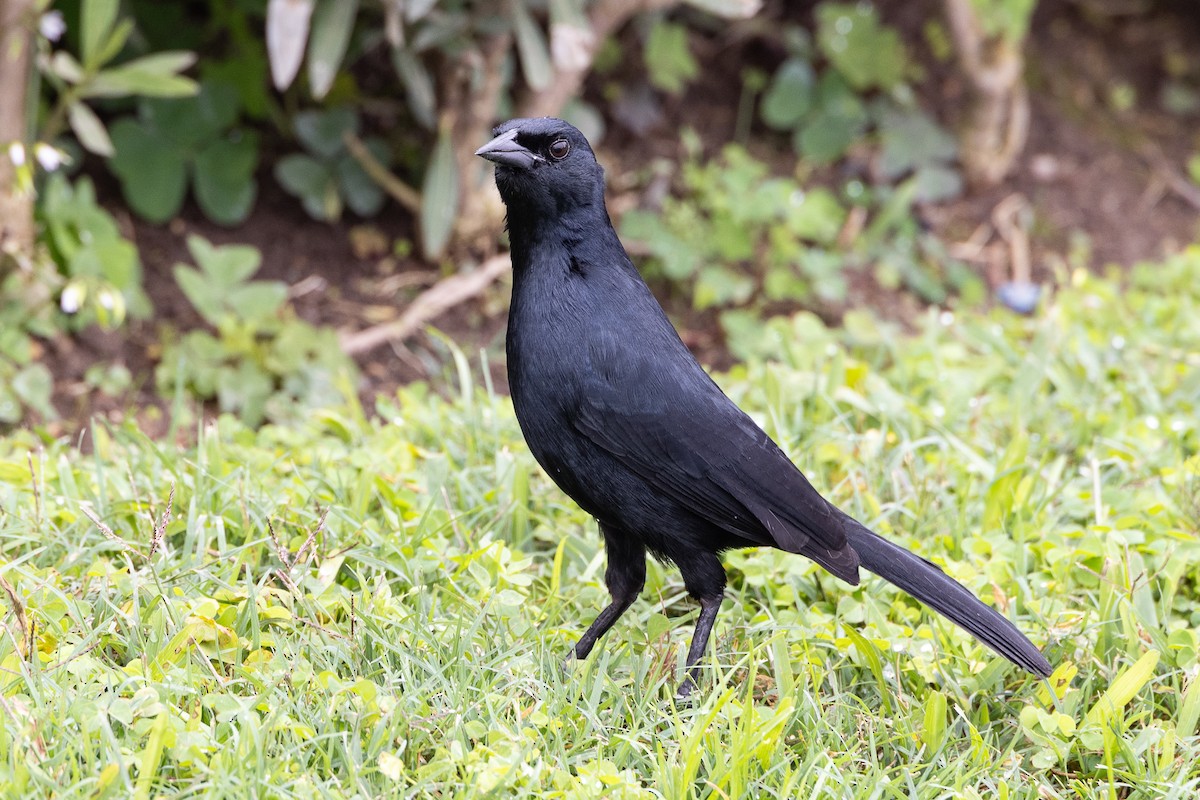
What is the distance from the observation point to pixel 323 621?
2.99m

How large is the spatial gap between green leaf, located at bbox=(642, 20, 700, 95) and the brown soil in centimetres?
31

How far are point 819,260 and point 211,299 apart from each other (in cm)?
254

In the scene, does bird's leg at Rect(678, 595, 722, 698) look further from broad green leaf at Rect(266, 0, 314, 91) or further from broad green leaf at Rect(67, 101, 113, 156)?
broad green leaf at Rect(67, 101, 113, 156)

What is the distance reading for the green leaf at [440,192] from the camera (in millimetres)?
5105

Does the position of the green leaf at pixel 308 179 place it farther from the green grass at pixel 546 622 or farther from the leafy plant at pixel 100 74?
the green grass at pixel 546 622

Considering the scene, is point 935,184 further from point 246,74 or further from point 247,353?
point 247,353

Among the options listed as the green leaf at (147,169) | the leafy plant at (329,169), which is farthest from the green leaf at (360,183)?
the green leaf at (147,169)

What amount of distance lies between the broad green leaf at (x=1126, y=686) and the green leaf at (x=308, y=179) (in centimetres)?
377

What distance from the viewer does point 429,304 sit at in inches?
206

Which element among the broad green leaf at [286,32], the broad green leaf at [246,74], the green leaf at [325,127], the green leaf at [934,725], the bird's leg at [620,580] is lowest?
the green leaf at [934,725]

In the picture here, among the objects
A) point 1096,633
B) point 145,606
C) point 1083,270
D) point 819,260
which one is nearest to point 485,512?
point 145,606

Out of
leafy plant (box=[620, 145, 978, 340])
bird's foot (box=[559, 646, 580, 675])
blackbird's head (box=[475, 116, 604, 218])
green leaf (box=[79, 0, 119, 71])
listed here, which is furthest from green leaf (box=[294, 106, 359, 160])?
bird's foot (box=[559, 646, 580, 675])

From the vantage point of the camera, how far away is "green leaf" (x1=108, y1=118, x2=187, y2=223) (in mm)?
5160

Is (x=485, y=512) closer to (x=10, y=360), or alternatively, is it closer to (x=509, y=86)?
(x=10, y=360)
